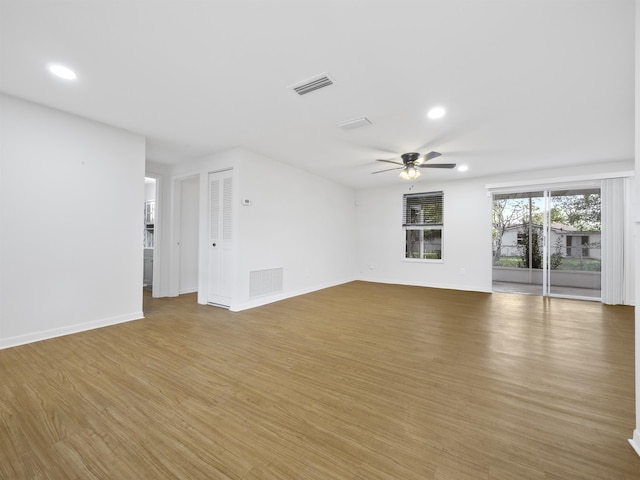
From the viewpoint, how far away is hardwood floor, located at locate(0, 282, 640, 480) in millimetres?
1363

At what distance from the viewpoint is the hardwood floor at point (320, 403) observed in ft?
4.47

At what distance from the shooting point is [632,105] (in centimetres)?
294

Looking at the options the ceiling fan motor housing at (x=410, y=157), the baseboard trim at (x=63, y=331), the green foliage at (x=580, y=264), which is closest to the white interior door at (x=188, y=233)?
the baseboard trim at (x=63, y=331)

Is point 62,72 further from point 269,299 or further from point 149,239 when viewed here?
point 149,239

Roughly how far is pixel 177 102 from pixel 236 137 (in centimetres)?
108

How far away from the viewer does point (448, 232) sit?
6703 millimetres

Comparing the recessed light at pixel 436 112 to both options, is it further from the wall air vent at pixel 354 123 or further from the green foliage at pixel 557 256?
the green foliage at pixel 557 256

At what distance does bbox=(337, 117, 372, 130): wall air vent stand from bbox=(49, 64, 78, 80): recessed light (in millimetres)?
2774

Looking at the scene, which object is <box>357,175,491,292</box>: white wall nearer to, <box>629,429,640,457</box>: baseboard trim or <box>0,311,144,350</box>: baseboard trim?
<box>629,429,640,457</box>: baseboard trim

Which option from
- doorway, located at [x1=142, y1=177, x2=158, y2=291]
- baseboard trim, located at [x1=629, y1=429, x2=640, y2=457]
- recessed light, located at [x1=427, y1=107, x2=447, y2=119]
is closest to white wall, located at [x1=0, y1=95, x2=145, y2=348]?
doorway, located at [x1=142, y1=177, x2=158, y2=291]

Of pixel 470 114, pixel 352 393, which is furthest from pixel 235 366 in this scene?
pixel 470 114

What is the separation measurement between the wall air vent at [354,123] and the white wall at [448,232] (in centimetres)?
399

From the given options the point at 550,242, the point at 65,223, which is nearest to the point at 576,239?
the point at 550,242

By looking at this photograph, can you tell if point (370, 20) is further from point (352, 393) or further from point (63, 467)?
point (63, 467)
